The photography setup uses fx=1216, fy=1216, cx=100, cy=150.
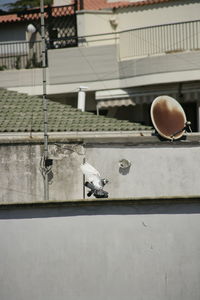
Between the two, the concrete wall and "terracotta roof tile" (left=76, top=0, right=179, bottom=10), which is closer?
the concrete wall

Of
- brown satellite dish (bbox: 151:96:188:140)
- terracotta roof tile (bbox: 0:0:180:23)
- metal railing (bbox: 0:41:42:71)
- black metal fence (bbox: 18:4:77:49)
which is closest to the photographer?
brown satellite dish (bbox: 151:96:188:140)

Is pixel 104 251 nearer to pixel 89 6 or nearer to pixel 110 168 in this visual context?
pixel 110 168

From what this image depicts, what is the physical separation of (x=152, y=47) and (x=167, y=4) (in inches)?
143

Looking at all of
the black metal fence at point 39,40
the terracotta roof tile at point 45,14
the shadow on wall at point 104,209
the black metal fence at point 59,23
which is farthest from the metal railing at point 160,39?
the shadow on wall at point 104,209

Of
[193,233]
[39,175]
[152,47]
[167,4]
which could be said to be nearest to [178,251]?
[193,233]

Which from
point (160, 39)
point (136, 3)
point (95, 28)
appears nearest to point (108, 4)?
point (136, 3)

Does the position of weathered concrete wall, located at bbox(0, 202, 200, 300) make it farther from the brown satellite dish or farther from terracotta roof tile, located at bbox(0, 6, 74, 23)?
terracotta roof tile, located at bbox(0, 6, 74, 23)

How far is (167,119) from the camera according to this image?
31.6m

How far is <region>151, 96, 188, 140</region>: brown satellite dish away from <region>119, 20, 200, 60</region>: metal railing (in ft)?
27.8

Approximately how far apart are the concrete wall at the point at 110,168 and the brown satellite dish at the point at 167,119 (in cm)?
28

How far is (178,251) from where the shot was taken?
20.8m

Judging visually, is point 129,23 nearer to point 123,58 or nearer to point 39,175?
point 123,58

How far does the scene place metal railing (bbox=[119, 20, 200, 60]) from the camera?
40219 mm

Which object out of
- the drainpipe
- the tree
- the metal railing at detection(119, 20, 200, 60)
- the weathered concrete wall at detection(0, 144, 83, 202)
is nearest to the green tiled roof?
the weathered concrete wall at detection(0, 144, 83, 202)
